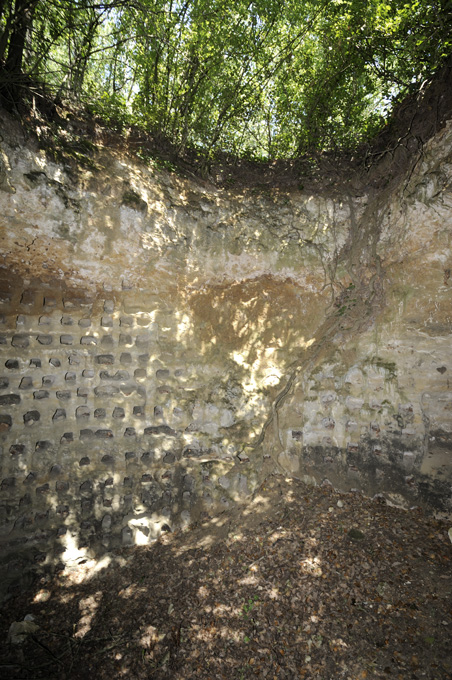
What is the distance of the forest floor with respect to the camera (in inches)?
153

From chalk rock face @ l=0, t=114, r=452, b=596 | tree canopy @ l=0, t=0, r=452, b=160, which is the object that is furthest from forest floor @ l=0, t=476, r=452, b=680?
tree canopy @ l=0, t=0, r=452, b=160

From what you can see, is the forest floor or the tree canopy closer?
the forest floor

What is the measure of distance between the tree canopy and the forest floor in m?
7.68

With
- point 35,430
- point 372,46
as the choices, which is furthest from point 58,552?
point 372,46

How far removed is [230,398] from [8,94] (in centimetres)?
634

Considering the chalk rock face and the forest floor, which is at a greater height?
the chalk rock face

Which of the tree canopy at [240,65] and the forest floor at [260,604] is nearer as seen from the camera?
the forest floor at [260,604]

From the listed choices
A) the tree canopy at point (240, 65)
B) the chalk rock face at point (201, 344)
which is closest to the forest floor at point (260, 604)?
the chalk rock face at point (201, 344)

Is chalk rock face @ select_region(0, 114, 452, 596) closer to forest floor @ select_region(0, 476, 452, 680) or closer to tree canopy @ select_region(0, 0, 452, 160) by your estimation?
forest floor @ select_region(0, 476, 452, 680)

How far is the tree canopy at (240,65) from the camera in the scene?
5.64 metres

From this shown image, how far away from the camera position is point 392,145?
273 inches

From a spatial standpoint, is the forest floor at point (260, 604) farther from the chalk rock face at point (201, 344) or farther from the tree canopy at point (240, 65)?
the tree canopy at point (240, 65)

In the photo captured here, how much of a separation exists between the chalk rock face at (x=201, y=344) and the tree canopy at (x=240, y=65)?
1.28 meters

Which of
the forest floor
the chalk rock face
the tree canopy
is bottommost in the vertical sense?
the forest floor
